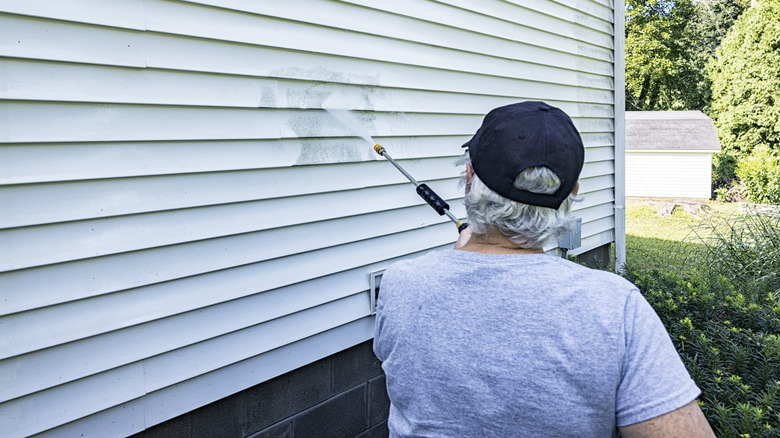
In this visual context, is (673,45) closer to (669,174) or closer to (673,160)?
(673,160)

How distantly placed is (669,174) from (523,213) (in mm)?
23920

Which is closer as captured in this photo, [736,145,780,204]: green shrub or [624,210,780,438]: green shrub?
[624,210,780,438]: green shrub

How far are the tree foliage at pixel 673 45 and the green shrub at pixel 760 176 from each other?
44.8 feet

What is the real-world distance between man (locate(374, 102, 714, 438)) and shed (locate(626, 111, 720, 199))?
2319 centimetres

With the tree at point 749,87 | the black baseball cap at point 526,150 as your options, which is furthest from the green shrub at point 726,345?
the tree at point 749,87

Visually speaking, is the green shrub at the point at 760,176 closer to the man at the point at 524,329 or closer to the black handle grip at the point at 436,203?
the black handle grip at the point at 436,203

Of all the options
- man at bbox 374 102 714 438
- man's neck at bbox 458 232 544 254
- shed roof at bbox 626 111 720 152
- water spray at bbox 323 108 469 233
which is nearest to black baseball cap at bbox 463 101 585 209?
man at bbox 374 102 714 438

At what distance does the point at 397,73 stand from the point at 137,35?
164 centimetres

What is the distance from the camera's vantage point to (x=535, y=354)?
1315mm

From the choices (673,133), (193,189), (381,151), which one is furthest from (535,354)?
(673,133)

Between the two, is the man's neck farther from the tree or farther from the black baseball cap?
the tree

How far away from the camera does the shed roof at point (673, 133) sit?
22.6m

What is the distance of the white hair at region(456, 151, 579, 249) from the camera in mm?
1478

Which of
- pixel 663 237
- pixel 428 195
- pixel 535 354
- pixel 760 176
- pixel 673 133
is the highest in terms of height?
pixel 428 195
